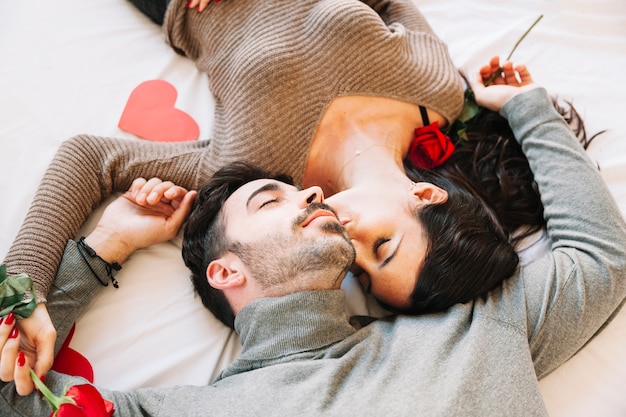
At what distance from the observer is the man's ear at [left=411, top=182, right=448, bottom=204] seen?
4.17ft

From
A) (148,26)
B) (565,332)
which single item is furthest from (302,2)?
(565,332)

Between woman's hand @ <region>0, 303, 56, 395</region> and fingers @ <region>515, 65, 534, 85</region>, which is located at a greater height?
fingers @ <region>515, 65, 534, 85</region>

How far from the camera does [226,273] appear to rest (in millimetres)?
1159

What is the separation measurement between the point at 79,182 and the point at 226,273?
0.47 meters

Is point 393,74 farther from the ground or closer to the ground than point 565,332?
farther from the ground

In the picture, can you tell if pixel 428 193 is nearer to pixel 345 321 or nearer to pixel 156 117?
pixel 345 321

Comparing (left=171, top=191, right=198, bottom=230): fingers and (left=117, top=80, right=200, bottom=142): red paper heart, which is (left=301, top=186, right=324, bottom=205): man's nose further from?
(left=117, top=80, right=200, bottom=142): red paper heart

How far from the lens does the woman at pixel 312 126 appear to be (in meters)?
1.21

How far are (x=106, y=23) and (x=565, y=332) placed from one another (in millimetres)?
1629

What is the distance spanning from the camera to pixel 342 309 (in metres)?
1.14

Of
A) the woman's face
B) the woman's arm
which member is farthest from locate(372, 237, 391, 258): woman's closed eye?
the woman's arm

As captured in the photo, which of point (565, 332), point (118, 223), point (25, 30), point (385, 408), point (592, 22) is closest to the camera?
point (385, 408)

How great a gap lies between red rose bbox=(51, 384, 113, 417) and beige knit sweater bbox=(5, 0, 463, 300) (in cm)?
50

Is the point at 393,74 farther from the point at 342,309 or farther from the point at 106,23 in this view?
the point at 106,23
